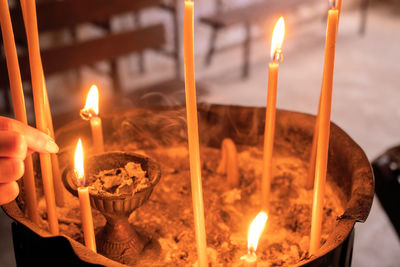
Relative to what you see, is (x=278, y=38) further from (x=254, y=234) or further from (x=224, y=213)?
(x=224, y=213)

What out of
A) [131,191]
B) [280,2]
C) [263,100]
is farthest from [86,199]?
[280,2]

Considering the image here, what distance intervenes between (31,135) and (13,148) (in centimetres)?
8

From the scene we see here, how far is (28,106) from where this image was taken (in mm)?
3973

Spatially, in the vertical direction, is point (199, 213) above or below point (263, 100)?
above

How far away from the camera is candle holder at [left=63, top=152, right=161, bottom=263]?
0.91 metres

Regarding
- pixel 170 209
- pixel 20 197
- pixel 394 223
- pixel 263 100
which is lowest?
pixel 263 100

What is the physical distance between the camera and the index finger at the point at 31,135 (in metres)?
0.78

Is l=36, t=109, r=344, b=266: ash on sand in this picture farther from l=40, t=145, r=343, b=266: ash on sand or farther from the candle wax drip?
the candle wax drip

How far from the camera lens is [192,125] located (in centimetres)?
76

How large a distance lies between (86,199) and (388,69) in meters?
4.46

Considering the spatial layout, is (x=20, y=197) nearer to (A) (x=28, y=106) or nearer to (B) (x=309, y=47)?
(A) (x=28, y=106)

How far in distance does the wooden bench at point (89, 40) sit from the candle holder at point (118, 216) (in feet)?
7.74

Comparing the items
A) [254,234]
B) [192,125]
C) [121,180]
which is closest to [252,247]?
[254,234]

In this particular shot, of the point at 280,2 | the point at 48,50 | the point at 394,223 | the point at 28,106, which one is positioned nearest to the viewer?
the point at 394,223
